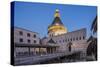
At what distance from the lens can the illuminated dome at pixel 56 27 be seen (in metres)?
2.92

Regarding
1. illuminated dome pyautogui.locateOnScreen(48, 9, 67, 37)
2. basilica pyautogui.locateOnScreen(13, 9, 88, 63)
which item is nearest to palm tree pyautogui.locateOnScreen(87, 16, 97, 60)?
basilica pyautogui.locateOnScreen(13, 9, 88, 63)

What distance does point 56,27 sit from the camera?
3.01 m

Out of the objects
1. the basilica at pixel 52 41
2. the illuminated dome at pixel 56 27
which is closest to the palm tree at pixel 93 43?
the basilica at pixel 52 41

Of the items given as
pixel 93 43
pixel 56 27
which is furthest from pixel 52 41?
pixel 93 43

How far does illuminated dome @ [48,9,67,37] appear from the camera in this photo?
115 inches

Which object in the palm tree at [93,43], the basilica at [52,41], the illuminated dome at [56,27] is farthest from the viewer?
the palm tree at [93,43]

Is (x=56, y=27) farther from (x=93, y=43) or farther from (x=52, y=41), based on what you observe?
(x=93, y=43)

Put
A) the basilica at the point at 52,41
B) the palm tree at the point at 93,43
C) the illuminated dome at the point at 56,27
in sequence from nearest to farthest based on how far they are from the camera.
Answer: the basilica at the point at 52,41, the illuminated dome at the point at 56,27, the palm tree at the point at 93,43

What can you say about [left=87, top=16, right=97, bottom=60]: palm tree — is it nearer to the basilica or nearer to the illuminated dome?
the basilica

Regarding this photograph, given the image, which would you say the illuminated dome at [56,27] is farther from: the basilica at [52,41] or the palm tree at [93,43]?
the palm tree at [93,43]

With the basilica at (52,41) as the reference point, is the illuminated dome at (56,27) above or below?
above

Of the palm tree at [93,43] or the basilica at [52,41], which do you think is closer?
the basilica at [52,41]
